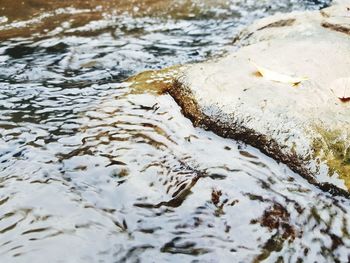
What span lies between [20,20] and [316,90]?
537 centimetres

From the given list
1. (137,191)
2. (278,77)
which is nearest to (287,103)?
(278,77)

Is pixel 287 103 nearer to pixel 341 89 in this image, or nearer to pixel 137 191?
pixel 341 89

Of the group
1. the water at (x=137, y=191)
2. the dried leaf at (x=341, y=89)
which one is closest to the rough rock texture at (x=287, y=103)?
the dried leaf at (x=341, y=89)

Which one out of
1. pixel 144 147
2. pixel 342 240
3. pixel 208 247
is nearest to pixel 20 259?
pixel 208 247

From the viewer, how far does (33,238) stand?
2312 millimetres

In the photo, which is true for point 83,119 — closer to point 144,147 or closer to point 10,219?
point 144,147

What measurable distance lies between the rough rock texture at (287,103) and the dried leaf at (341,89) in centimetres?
2

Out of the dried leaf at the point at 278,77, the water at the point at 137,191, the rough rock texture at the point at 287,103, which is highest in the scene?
the dried leaf at the point at 278,77

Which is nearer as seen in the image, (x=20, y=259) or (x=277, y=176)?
(x=20, y=259)

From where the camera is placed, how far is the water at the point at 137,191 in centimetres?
231

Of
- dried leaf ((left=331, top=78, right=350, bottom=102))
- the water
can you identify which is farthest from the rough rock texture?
the water

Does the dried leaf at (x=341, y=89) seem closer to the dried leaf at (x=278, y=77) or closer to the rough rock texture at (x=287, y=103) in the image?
the rough rock texture at (x=287, y=103)

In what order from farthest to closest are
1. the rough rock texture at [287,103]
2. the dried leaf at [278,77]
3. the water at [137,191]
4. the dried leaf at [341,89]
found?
the dried leaf at [278,77] → the dried leaf at [341,89] → the rough rock texture at [287,103] → the water at [137,191]

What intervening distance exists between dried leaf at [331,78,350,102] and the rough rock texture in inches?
0.6
